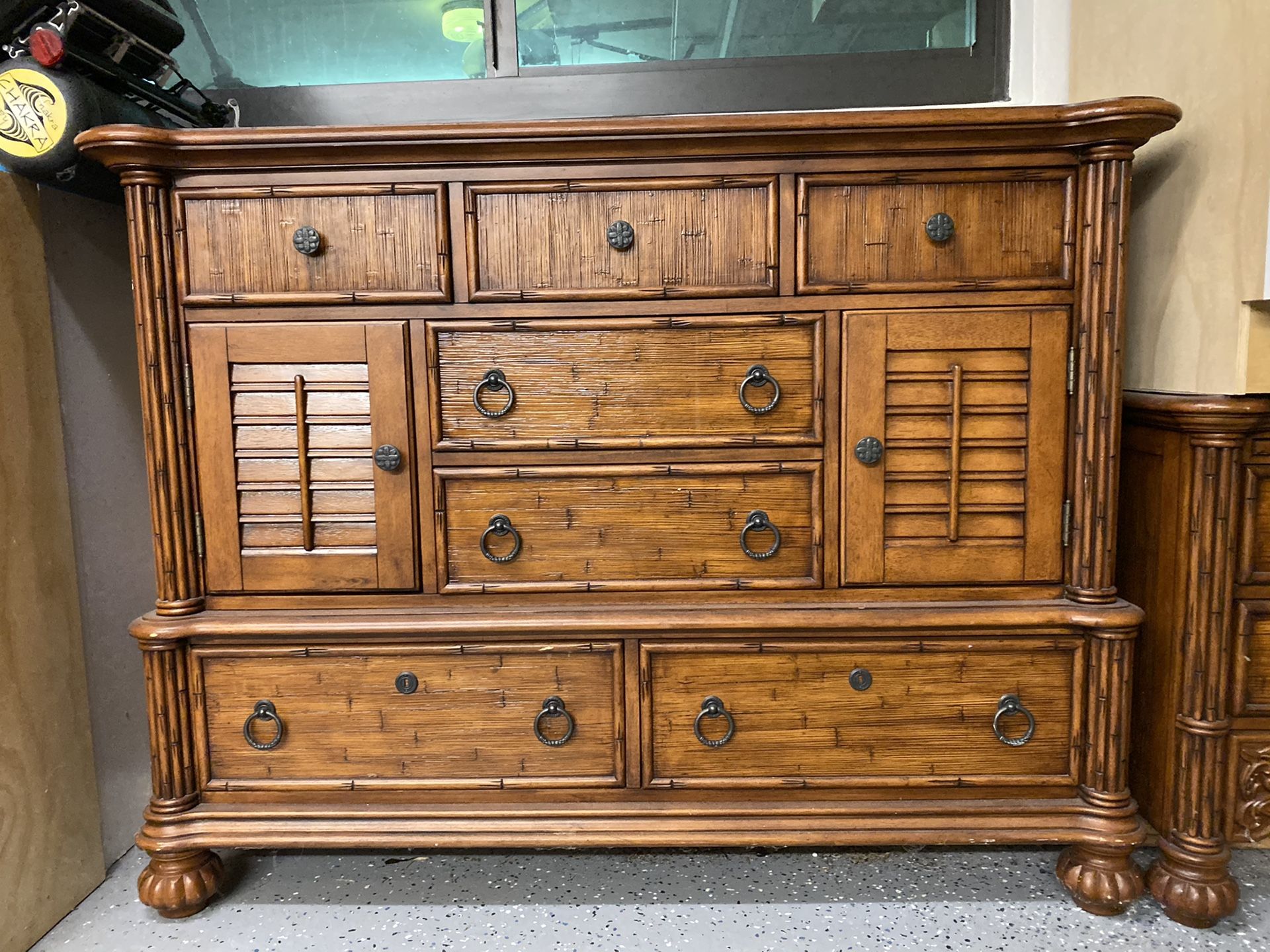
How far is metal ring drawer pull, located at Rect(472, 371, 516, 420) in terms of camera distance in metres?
1.39

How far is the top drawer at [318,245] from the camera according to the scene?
1369 mm

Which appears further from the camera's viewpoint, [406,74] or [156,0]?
[406,74]

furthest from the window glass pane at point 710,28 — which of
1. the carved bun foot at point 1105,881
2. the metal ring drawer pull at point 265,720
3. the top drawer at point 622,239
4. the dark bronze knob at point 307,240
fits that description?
the carved bun foot at point 1105,881

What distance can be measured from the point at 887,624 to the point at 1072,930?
622 mm

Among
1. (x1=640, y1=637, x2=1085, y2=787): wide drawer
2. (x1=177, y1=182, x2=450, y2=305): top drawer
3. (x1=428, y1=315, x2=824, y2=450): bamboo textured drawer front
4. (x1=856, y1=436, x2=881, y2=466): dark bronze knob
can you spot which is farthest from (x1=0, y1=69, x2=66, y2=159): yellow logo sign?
(x1=856, y1=436, x2=881, y2=466): dark bronze knob

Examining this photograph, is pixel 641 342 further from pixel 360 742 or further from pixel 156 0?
pixel 156 0

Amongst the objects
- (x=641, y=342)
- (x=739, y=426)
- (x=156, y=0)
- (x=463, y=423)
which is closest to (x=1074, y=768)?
(x=739, y=426)

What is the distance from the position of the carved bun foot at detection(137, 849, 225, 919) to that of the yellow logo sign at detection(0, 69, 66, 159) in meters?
1.26

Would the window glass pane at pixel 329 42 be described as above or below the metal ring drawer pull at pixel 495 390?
above

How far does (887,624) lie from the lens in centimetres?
139

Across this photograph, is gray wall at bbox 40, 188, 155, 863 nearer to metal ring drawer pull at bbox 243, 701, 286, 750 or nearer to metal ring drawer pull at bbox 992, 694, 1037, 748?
metal ring drawer pull at bbox 243, 701, 286, 750

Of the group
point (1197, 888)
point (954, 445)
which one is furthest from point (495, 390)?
point (1197, 888)

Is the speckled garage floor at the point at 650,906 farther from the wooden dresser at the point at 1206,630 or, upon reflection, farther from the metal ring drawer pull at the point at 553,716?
the metal ring drawer pull at the point at 553,716

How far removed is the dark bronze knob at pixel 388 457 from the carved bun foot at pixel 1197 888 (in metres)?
1.53
